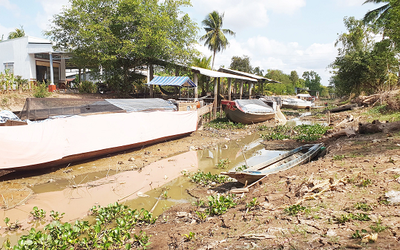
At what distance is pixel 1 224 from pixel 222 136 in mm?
11168

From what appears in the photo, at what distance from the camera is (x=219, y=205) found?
5.11 meters

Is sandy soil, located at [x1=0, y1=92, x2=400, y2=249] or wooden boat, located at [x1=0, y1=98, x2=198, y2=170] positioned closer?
sandy soil, located at [x1=0, y1=92, x2=400, y2=249]

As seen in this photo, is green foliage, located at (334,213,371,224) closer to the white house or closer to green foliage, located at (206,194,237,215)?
green foliage, located at (206,194,237,215)

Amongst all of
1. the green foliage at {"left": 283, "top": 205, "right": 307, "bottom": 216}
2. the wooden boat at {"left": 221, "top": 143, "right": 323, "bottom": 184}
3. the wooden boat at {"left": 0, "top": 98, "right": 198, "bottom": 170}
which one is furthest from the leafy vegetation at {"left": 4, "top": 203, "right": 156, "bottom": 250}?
the wooden boat at {"left": 0, "top": 98, "right": 198, "bottom": 170}

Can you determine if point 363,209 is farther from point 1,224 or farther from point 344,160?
point 1,224

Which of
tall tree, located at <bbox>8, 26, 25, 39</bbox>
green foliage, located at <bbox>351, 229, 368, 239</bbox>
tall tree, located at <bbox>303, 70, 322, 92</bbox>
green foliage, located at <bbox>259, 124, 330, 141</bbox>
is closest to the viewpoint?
green foliage, located at <bbox>351, 229, 368, 239</bbox>

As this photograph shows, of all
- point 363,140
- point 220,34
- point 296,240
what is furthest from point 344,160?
point 220,34

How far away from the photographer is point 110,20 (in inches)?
629

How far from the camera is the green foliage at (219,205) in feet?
16.3

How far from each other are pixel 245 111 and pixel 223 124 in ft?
6.16

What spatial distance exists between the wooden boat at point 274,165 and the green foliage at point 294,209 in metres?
2.02

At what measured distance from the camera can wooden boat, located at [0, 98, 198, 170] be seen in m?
7.20

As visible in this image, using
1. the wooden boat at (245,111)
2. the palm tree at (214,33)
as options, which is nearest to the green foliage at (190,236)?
the wooden boat at (245,111)

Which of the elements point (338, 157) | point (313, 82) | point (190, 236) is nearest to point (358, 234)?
point (190, 236)
